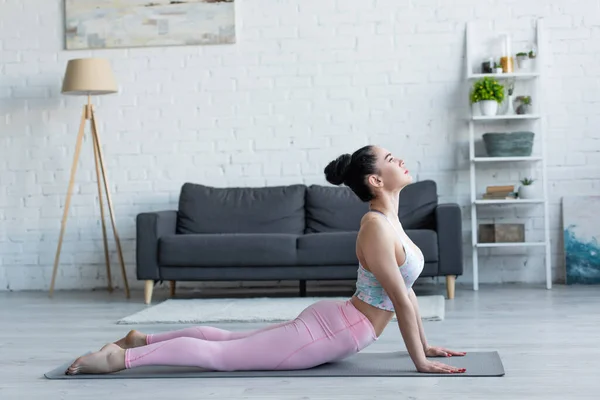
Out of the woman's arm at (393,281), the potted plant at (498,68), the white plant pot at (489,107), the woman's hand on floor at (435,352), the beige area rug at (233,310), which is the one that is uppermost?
the potted plant at (498,68)

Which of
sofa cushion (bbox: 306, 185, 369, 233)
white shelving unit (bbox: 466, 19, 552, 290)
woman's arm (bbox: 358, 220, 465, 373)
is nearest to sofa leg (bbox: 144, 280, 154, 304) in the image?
sofa cushion (bbox: 306, 185, 369, 233)

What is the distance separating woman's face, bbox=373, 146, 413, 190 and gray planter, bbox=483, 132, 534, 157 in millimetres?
3195

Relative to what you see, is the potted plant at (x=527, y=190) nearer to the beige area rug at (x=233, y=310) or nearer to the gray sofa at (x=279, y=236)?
the gray sofa at (x=279, y=236)

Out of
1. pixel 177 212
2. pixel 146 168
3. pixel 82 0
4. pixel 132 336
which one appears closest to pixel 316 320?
pixel 132 336

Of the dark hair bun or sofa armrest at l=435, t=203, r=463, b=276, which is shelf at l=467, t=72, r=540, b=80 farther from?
the dark hair bun

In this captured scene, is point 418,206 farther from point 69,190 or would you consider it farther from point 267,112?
point 69,190

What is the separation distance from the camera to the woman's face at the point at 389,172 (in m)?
3.04

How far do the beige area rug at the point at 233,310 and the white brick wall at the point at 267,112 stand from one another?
118 centimetres

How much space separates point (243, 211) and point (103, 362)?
3.19 metres

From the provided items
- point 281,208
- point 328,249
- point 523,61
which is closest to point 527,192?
point 523,61

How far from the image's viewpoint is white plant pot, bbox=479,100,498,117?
20.0 feet

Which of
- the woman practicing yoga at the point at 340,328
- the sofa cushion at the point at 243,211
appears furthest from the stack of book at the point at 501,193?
the woman practicing yoga at the point at 340,328

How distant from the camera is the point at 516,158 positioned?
6035mm

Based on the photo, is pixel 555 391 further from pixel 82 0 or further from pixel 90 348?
pixel 82 0
